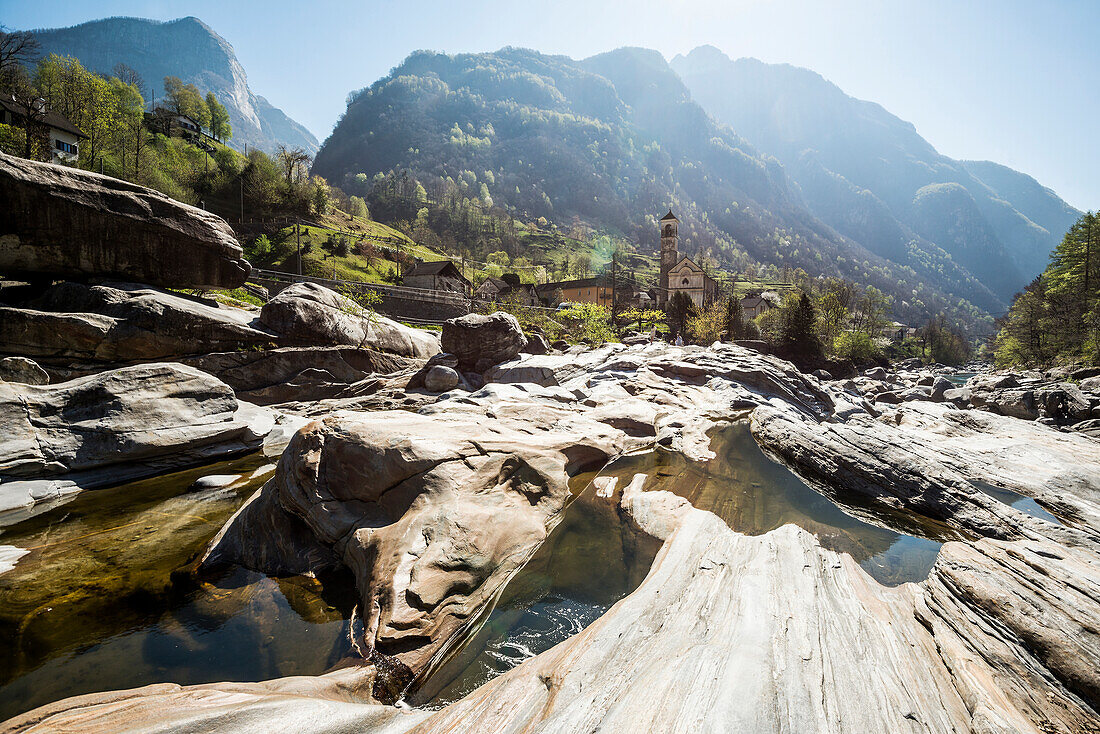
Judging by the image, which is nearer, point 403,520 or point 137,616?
point 137,616

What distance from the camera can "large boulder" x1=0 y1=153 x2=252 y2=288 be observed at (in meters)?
14.6

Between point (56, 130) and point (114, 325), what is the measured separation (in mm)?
59003

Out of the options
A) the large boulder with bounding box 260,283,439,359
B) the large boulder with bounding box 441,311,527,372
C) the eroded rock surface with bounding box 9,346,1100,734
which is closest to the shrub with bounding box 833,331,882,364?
the eroded rock surface with bounding box 9,346,1100,734

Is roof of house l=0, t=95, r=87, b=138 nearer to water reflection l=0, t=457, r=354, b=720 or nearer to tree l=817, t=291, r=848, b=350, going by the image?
water reflection l=0, t=457, r=354, b=720

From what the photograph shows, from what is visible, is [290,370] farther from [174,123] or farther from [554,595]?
[174,123]

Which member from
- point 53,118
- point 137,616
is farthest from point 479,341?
point 53,118

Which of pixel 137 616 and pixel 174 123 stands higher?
pixel 174 123

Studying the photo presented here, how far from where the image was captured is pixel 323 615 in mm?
5844

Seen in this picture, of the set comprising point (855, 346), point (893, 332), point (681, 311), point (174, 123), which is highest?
point (174, 123)

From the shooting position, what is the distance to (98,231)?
52.7 feet

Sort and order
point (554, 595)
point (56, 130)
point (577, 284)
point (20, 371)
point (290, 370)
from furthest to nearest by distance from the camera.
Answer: point (577, 284)
point (56, 130)
point (290, 370)
point (20, 371)
point (554, 595)

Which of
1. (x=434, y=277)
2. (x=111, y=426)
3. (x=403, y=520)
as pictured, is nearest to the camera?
(x=403, y=520)

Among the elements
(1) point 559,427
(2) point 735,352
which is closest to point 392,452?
(1) point 559,427

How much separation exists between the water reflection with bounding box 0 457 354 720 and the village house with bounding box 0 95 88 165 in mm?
59315
